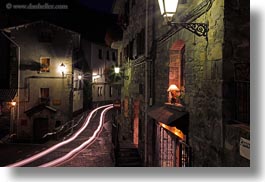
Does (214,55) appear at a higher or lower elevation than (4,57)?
lower

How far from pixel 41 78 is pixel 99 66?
29.7 ft

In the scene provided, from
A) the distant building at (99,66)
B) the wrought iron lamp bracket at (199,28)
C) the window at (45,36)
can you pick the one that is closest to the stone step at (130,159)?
the wrought iron lamp bracket at (199,28)

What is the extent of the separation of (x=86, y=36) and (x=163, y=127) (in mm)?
16567

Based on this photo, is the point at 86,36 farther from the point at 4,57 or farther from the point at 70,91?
the point at 4,57

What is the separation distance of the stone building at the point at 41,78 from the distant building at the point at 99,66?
502 cm

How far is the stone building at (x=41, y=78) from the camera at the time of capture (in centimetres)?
1405

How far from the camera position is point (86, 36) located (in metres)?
20.9

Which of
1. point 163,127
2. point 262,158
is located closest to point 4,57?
point 163,127

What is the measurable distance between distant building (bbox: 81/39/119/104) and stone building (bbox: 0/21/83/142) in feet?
16.5

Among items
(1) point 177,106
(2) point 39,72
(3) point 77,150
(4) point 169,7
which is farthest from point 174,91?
(2) point 39,72

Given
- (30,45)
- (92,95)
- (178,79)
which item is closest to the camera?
(178,79)

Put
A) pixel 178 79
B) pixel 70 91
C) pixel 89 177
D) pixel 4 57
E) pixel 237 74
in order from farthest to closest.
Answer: pixel 70 91
pixel 4 57
pixel 178 79
pixel 89 177
pixel 237 74

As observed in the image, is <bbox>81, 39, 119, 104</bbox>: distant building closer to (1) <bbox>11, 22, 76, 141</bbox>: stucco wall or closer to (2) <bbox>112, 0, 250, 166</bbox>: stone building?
(1) <bbox>11, 22, 76, 141</bbox>: stucco wall

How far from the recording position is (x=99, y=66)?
75.9 feet
